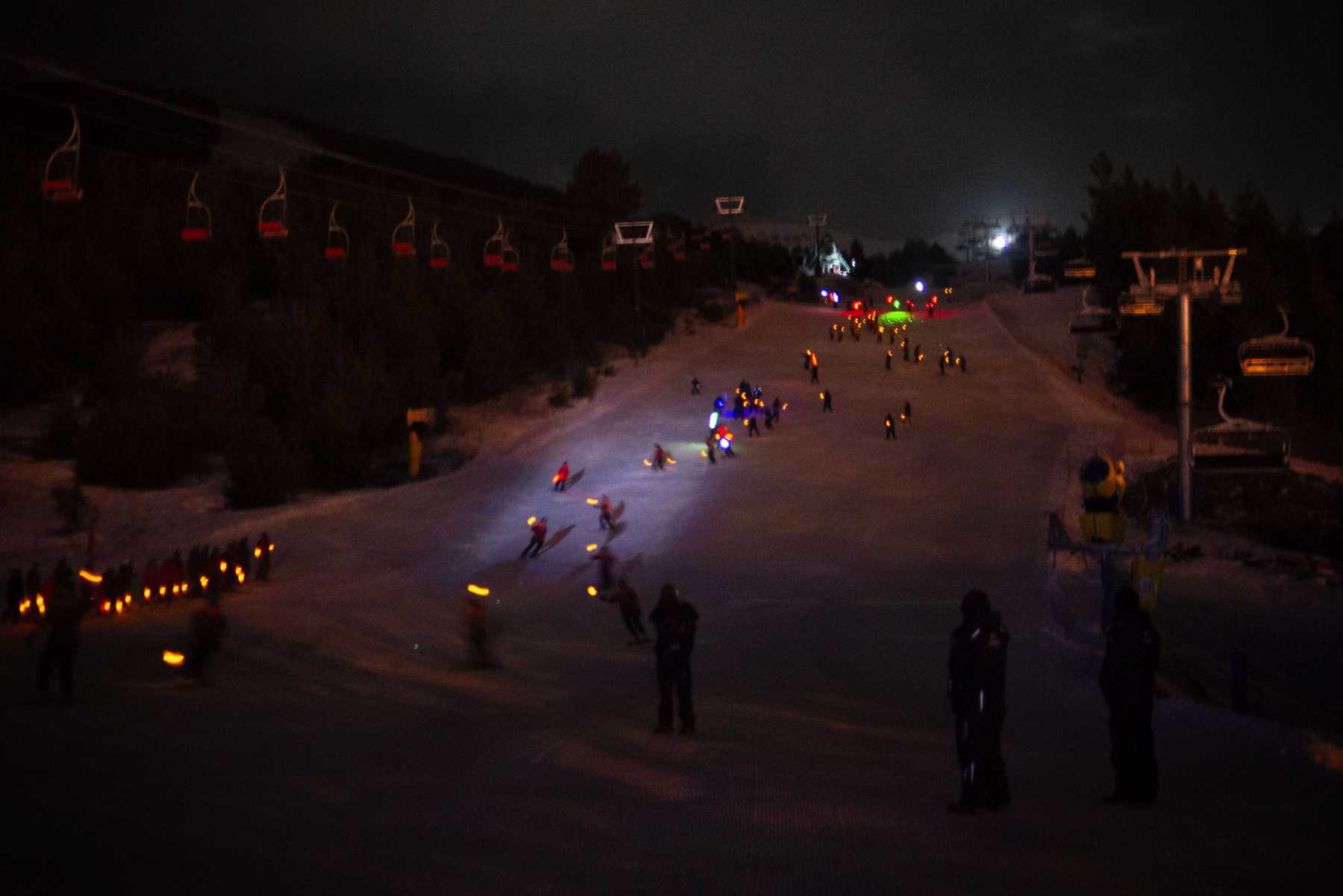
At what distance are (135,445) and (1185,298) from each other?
2700 cm

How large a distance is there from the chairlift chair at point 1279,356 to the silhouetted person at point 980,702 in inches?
787

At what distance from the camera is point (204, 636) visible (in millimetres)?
13148

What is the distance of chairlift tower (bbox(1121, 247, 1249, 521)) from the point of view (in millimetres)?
25828

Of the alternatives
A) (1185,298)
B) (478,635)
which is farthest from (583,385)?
(478,635)

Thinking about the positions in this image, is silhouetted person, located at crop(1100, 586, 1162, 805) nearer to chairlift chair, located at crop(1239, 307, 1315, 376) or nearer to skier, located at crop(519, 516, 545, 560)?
chairlift chair, located at crop(1239, 307, 1315, 376)

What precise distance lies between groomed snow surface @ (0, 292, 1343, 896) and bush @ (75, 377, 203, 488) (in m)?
3.33

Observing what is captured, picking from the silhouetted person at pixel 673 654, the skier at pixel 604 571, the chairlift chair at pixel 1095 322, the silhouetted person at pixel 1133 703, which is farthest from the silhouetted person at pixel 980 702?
the chairlift chair at pixel 1095 322

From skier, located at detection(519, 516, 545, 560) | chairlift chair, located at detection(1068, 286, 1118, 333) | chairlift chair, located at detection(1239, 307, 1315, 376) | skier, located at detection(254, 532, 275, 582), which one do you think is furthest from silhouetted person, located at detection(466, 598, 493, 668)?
chairlift chair, located at detection(1068, 286, 1118, 333)

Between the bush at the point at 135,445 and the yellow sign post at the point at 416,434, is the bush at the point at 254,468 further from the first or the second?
the yellow sign post at the point at 416,434

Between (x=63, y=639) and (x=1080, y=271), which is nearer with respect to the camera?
(x=63, y=639)

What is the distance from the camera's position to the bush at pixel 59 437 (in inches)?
1318

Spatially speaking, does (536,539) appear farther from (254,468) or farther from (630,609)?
(630,609)

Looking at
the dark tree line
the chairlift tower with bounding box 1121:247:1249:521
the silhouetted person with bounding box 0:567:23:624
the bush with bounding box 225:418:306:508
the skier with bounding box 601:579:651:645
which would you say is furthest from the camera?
the dark tree line

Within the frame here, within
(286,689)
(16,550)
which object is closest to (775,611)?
(286,689)
